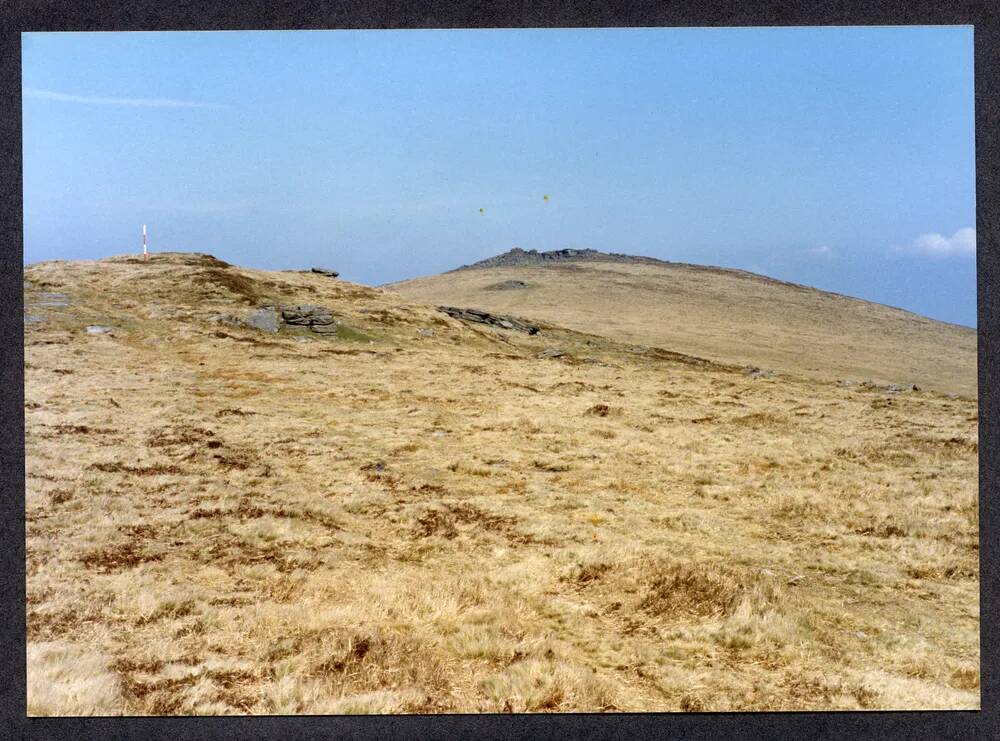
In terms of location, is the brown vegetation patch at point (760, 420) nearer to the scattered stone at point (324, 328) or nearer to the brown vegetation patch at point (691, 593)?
the brown vegetation patch at point (691, 593)

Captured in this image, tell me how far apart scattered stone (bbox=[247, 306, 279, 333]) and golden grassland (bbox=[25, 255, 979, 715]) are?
36.0ft

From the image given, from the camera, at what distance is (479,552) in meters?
9.10

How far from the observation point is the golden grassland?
5676 millimetres

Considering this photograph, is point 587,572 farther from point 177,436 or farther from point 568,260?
point 568,260

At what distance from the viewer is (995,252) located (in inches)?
229

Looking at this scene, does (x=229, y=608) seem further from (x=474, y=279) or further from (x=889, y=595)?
(x=474, y=279)

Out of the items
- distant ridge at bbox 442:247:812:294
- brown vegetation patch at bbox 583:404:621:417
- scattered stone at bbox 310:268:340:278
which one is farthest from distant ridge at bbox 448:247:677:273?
brown vegetation patch at bbox 583:404:621:417

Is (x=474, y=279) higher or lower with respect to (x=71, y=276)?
higher

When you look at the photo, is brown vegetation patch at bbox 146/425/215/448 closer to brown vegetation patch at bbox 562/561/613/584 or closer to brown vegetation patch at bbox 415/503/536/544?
brown vegetation patch at bbox 415/503/536/544

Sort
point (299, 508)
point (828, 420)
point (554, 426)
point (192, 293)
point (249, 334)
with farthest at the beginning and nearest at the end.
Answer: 1. point (192, 293)
2. point (249, 334)
3. point (828, 420)
4. point (554, 426)
5. point (299, 508)

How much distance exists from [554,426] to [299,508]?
922cm

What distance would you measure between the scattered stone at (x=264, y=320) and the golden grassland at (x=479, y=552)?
11.0 metres

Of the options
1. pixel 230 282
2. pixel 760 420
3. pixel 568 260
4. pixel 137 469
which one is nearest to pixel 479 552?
pixel 137 469

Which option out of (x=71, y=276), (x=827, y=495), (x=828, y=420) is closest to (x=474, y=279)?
(x=71, y=276)
